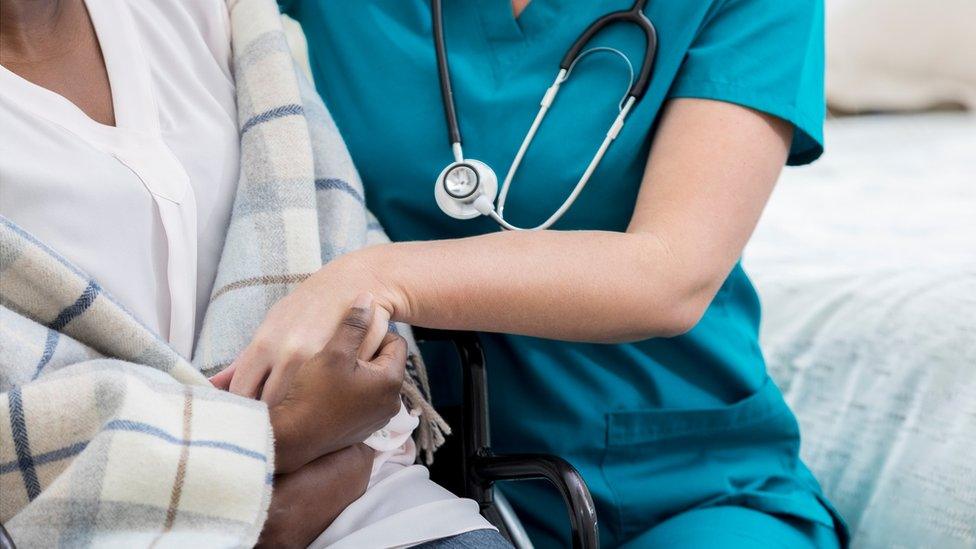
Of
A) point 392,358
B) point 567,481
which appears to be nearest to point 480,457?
point 567,481

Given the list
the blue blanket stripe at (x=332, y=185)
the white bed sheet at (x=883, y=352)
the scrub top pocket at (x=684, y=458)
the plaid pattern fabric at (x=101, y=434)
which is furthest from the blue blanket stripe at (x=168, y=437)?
the white bed sheet at (x=883, y=352)

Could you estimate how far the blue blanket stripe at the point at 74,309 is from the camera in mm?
708

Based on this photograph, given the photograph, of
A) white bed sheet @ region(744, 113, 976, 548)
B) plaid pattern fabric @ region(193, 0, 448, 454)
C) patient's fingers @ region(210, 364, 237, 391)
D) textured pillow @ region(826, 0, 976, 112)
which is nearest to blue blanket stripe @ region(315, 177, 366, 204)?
plaid pattern fabric @ region(193, 0, 448, 454)

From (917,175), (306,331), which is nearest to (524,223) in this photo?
(306,331)

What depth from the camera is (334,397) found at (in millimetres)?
713

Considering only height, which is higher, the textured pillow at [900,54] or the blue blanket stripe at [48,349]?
the blue blanket stripe at [48,349]

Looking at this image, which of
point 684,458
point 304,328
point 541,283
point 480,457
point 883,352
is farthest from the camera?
point 883,352

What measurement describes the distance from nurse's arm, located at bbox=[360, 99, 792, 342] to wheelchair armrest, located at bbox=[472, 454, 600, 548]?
11cm

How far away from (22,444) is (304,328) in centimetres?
20

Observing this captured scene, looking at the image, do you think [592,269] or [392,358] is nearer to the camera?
[392,358]

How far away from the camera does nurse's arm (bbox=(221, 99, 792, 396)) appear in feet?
2.54

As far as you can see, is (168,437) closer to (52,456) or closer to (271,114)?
(52,456)

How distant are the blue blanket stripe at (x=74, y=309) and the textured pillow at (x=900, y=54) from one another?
2102 mm

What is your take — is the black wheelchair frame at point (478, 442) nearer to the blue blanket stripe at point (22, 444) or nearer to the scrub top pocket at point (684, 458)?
the scrub top pocket at point (684, 458)
